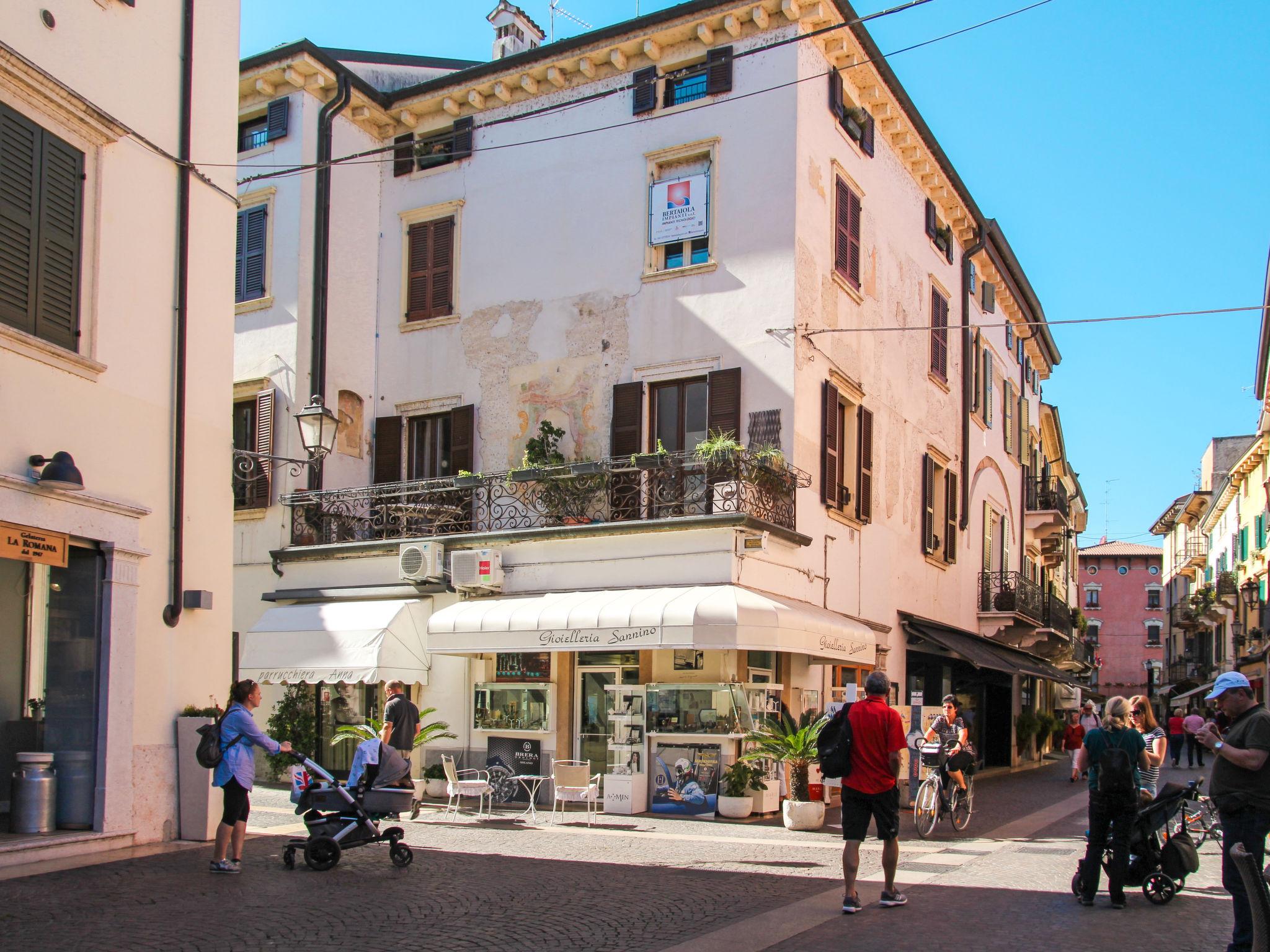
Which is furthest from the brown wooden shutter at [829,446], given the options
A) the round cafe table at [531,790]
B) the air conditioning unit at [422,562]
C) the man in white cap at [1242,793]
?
the man in white cap at [1242,793]

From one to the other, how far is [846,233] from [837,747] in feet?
40.2

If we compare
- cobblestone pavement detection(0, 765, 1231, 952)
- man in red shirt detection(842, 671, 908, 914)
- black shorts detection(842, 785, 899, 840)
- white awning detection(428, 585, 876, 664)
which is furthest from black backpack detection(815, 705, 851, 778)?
white awning detection(428, 585, 876, 664)

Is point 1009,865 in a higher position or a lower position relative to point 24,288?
lower

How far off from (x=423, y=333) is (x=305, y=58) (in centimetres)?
460

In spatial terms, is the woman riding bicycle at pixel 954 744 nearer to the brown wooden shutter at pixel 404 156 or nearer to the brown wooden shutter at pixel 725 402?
the brown wooden shutter at pixel 725 402

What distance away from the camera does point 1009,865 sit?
11.9 m

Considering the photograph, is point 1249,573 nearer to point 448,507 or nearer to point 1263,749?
point 448,507

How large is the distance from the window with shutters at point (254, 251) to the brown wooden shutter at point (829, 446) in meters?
8.74

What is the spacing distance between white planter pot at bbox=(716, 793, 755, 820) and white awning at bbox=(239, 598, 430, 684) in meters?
4.84

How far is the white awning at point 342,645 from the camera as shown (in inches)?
679

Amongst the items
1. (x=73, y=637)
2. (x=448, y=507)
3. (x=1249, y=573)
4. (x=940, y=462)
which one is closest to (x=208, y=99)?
(x=73, y=637)

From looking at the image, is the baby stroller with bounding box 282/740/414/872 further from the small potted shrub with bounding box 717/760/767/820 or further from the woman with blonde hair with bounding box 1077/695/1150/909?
the small potted shrub with bounding box 717/760/767/820

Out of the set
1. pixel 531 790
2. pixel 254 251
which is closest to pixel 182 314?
pixel 531 790

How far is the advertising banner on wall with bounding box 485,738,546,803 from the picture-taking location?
16812 mm
